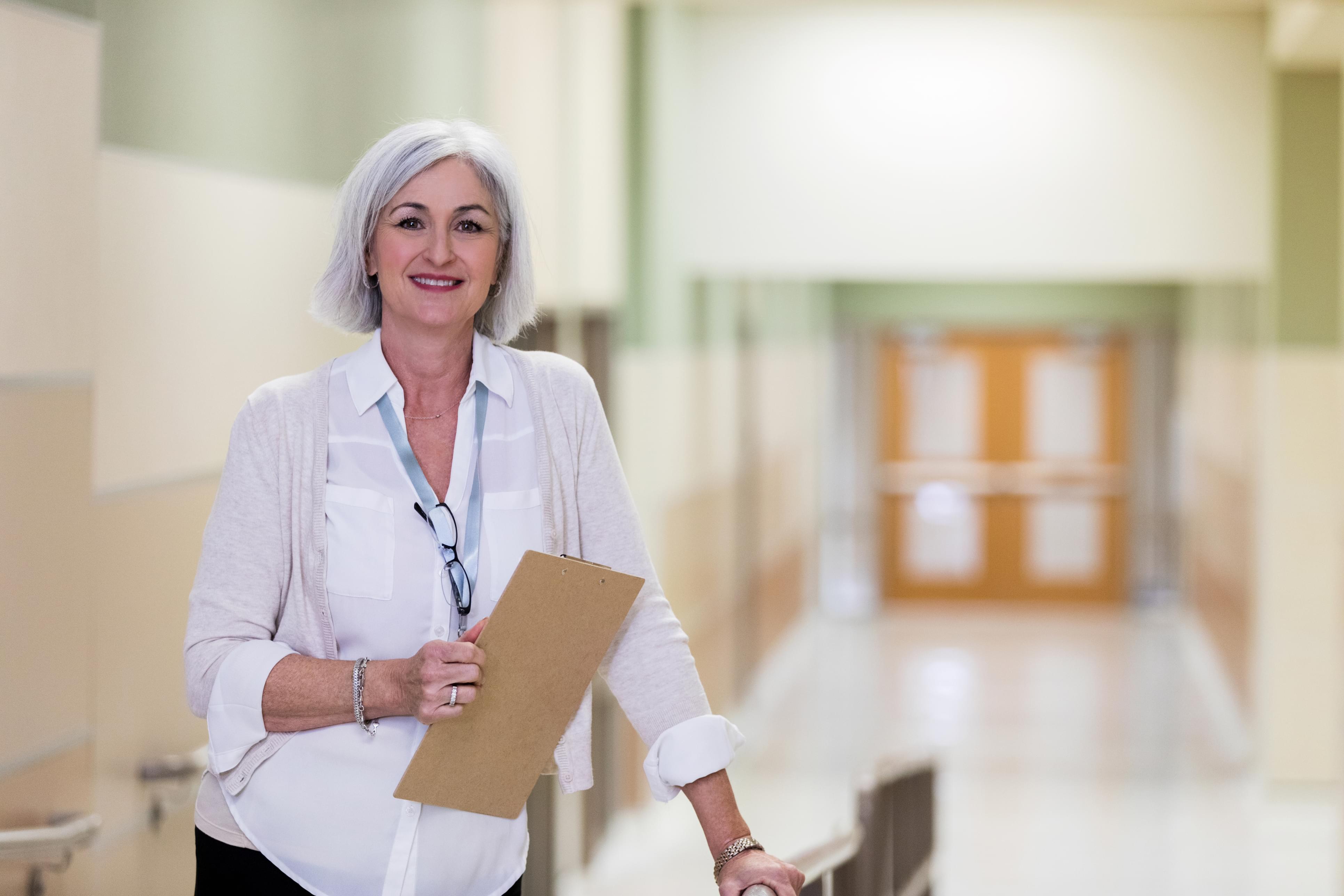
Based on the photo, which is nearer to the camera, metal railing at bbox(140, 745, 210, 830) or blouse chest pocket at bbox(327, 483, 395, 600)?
blouse chest pocket at bbox(327, 483, 395, 600)

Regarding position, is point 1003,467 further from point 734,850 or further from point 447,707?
point 447,707

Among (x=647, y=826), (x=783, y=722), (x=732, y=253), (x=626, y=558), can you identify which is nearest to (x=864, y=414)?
(x=783, y=722)

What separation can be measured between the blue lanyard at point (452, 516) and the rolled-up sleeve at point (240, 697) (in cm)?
23

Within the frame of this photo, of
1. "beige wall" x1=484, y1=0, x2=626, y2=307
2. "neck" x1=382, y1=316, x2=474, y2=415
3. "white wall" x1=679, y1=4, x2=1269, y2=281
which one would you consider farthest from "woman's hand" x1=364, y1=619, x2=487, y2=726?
"white wall" x1=679, y1=4, x2=1269, y2=281

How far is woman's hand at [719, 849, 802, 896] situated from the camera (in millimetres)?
1881

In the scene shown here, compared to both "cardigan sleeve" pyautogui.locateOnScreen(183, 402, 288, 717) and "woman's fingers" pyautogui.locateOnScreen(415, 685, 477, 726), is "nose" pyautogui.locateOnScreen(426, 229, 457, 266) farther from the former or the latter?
"woman's fingers" pyautogui.locateOnScreen(415, 685, 477, 726)

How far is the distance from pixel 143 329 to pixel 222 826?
2.17 metres

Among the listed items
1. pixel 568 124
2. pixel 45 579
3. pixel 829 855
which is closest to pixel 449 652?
pixel 829 855

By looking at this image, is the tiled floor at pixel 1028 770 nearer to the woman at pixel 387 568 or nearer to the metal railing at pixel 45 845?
the metal railing at pixel 45 845

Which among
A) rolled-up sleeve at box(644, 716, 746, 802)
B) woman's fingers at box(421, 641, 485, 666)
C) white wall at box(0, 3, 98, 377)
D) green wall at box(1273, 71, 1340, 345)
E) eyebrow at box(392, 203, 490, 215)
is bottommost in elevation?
rolled-up sleeve at box(644, 716, 746, 802)

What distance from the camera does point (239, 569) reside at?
182 centimetres

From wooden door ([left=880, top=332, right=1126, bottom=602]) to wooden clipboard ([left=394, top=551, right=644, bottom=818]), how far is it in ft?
57.2

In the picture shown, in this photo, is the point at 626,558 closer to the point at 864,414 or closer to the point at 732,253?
the point at 732,253

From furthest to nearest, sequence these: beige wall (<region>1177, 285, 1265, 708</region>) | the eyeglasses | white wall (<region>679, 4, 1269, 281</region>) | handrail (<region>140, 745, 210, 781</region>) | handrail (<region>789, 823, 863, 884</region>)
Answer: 1. beige wall (<region>1177, 285, 1265, 708</region>)
2. white wall (<region>679, 4, 1269, 281</region>)
3. handrail (<region>140, 745, 210, 781</region>)
4. handrail (<region>789, 823, 863, 884</region>)
5. the eyeglasses
